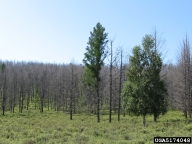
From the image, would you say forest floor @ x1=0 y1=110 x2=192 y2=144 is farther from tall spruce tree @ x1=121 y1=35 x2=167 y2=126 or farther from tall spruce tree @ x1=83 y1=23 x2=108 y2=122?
tall spruce tree @ x1=83 y1=23 x2=108 y2=122

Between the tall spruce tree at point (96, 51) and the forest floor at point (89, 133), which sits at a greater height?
the tall spruce tree at point (96, 51)

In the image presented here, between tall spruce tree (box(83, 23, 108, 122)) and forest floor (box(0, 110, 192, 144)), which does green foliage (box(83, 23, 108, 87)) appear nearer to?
tall spruce tree (box(83, 23, 108, 122))

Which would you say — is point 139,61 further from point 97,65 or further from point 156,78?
point 97,65

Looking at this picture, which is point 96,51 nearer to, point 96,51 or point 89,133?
point 96,51

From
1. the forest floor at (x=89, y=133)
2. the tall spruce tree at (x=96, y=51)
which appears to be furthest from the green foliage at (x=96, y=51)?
the forest floor at (x=89, y=133)

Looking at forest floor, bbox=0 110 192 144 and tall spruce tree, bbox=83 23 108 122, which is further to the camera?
tall spruce tree, bbox=83 23 108 122

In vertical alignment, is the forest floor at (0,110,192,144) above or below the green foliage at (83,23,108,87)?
below

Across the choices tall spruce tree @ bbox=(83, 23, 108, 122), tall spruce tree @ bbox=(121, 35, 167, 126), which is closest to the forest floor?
tall spruce tree @ bbox=(121, 35, 167, 126)

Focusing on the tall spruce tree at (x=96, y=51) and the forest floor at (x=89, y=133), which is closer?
the forest floor at (x=89, y=133)

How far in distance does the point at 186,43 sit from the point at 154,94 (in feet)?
58.0

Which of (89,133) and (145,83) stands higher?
(145,83)

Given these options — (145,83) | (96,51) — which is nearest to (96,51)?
(96,51)

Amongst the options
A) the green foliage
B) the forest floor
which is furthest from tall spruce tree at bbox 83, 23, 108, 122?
the forest floor

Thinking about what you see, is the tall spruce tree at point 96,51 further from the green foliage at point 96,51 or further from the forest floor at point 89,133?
the forest floor at point 89,133
